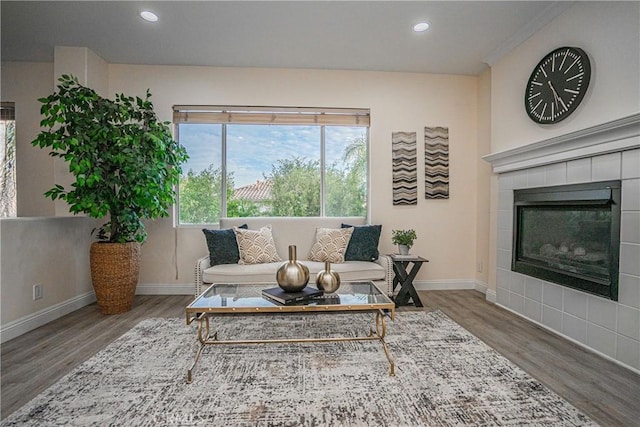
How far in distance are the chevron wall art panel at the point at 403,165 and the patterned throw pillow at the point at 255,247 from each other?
5.48 ft

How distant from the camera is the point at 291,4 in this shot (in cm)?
268

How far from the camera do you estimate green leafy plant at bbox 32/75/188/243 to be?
279 cm

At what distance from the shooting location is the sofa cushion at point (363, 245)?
Answer: 135 inches

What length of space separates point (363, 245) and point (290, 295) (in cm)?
150

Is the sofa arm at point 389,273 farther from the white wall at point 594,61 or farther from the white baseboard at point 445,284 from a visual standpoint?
the white wall at point 594,61

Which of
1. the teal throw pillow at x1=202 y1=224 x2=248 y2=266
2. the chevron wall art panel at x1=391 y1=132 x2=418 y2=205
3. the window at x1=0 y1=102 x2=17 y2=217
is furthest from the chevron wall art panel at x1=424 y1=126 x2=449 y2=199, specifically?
the window at x1=0 y1=102 x2=17 y2=217

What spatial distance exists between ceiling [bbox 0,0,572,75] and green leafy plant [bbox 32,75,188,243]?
24.0 inches

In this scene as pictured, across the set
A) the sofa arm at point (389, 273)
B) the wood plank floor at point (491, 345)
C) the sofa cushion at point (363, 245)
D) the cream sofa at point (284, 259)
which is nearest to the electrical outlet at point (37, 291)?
the wood plank floor at point (491, 345)

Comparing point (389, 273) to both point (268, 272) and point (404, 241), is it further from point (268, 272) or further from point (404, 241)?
point (268, 272)

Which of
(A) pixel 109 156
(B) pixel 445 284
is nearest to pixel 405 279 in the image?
(B) pixel 445 284

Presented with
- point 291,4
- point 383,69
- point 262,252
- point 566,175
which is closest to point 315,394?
point 262,252

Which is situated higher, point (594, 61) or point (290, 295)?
point (594, 61)

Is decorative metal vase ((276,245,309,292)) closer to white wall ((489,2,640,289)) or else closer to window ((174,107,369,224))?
window ((174,107,369,224))

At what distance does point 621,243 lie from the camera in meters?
2.12
